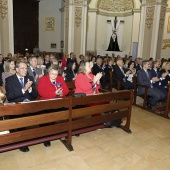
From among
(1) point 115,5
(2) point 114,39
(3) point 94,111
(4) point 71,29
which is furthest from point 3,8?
(1) point 115,5

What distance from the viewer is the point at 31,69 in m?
4.96

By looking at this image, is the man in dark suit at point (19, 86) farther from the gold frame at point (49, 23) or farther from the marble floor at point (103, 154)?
the gold frame at point (49, 23)

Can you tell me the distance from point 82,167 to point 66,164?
9.2 inches

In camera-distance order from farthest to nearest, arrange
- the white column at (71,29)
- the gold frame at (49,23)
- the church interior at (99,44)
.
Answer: the gold frame at (49,23) → the white column at (71,29) → the church interior at (99,44)

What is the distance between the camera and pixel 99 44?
15867mm

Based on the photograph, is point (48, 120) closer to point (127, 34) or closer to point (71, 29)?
point (71, 29)

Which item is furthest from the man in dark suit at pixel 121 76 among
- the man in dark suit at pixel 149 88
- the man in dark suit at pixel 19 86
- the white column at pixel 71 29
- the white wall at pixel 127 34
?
the white wall at pixel 127 34

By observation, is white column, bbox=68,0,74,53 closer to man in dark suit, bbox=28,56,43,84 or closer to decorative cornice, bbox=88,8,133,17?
decorative cornice, bbox=88,8,133,17

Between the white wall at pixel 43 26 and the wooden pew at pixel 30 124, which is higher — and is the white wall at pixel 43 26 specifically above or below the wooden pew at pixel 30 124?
above

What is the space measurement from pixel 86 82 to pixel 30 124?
154cm

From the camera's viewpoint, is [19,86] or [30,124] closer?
[30,124]

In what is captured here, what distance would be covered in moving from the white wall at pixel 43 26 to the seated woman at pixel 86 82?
12.5m

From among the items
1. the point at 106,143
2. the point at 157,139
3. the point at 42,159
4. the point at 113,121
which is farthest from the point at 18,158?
the point at 157,139

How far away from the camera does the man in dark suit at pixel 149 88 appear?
201 inches
